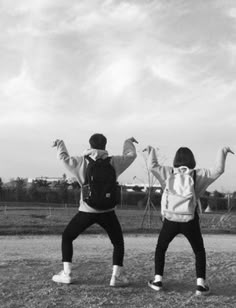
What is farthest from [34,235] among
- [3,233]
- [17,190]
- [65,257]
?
[17,190]

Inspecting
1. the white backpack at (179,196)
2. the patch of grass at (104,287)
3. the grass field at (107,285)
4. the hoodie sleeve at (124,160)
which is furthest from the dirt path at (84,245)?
the white backpack at (179,196)

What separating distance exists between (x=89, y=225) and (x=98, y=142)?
0.95 meters

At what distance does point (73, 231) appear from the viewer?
562cm

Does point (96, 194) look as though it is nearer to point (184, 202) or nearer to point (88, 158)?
point (88, 158)

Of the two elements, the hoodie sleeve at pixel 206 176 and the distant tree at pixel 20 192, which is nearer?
the hoodie sleeve at pixel 206 176

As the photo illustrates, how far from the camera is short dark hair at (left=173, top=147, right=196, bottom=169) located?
545 cm

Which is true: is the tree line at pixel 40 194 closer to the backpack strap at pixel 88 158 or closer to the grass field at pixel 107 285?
the grass field at pixel 107 285

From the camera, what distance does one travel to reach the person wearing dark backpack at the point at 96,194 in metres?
5.48

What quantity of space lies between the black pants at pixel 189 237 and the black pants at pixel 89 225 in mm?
499

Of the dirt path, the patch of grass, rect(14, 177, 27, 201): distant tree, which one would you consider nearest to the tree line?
rect(14, 177, 27, 201): distant tree

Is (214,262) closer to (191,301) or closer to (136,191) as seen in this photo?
(191,301)

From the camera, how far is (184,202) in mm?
5258

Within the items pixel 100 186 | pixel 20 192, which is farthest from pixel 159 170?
pixel 20 192

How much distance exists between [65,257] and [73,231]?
33cm
